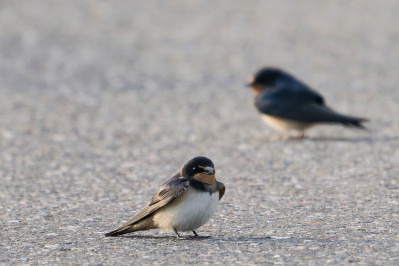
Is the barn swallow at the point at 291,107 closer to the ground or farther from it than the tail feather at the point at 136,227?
farther from it

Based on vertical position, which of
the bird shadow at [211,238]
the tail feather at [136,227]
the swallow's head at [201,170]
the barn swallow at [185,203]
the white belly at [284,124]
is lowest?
the bird shadow at [211,238]

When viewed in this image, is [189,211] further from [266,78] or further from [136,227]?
[266,78]

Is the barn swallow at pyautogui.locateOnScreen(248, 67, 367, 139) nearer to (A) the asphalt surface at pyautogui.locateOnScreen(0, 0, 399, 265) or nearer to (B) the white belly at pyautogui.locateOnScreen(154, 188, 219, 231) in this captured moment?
(A) the asphalt surface at pyautogui.locateOnScreen(0, 0, 399, 265)

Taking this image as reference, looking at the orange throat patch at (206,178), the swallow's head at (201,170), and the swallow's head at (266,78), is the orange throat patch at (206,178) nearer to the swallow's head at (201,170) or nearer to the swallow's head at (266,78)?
the swallow's head at (201,170)

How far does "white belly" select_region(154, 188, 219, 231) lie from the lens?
19.2ft

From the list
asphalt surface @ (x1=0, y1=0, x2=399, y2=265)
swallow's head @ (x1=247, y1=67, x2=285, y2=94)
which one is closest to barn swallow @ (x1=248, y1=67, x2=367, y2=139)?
swallow's head @ (x1=247, y1=67, x2=285, y2=94)

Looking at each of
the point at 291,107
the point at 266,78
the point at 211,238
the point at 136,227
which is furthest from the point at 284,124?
the point at 136,227

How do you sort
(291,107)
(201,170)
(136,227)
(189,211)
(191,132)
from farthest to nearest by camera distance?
(191,132) < (291,107) < (136,227) < (201,170) < (189,211)

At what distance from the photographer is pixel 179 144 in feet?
35.8

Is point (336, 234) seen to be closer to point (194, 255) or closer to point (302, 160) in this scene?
point (194, 255)

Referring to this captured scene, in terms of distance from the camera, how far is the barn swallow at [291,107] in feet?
36.1

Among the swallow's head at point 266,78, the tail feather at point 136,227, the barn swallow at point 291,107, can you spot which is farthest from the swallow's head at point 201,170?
the swallow's head at point 266,78

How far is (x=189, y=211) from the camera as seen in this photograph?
5867 millimetres

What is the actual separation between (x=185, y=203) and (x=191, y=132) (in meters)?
5.90
